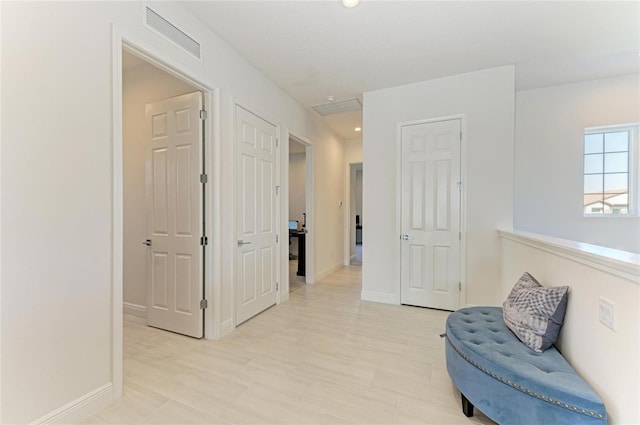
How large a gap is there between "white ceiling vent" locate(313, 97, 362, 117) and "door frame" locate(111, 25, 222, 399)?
2.09 m

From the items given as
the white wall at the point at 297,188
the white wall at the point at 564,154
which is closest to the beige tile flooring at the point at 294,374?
the white wall at the point at 564,154

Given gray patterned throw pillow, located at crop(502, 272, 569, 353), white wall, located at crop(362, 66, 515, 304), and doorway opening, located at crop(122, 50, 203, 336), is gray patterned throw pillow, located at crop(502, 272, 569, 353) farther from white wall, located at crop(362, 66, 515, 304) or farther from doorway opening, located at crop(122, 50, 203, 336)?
doorway opening, located at crop(122, 50, 203, 336)

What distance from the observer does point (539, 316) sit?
1.58 meters

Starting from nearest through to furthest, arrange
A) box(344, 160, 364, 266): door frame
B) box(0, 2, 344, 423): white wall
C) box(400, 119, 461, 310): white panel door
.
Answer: box(0, 2, 344, 423): white wall, box(400, 119, 461, 310): white panel door, box(344, 160, 364, 266): door frame

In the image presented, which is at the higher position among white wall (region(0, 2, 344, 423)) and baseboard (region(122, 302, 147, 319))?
white wall (region(0, 2, 344, 423))

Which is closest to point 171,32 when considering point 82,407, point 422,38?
Answer: point 422,38

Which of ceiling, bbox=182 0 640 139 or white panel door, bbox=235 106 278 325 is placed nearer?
ceiling, bbox=182 0 640 139

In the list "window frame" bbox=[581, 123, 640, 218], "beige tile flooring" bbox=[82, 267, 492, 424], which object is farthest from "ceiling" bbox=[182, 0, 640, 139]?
"beige tile flooring" bbox=[82, 267, 492, 424]

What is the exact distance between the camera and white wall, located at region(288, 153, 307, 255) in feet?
22.9

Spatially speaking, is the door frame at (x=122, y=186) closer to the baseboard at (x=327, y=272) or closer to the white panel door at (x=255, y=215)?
the white panel door at (x=255, y=215)

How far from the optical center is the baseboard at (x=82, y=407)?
1472 mm

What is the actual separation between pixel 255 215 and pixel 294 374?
1.74 meters

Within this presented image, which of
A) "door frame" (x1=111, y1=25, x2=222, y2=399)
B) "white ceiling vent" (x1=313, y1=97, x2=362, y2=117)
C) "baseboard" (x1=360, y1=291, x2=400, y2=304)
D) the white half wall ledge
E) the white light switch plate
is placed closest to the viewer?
the white half wall ledge

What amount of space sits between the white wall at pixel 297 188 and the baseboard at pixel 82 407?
17.5 feet
